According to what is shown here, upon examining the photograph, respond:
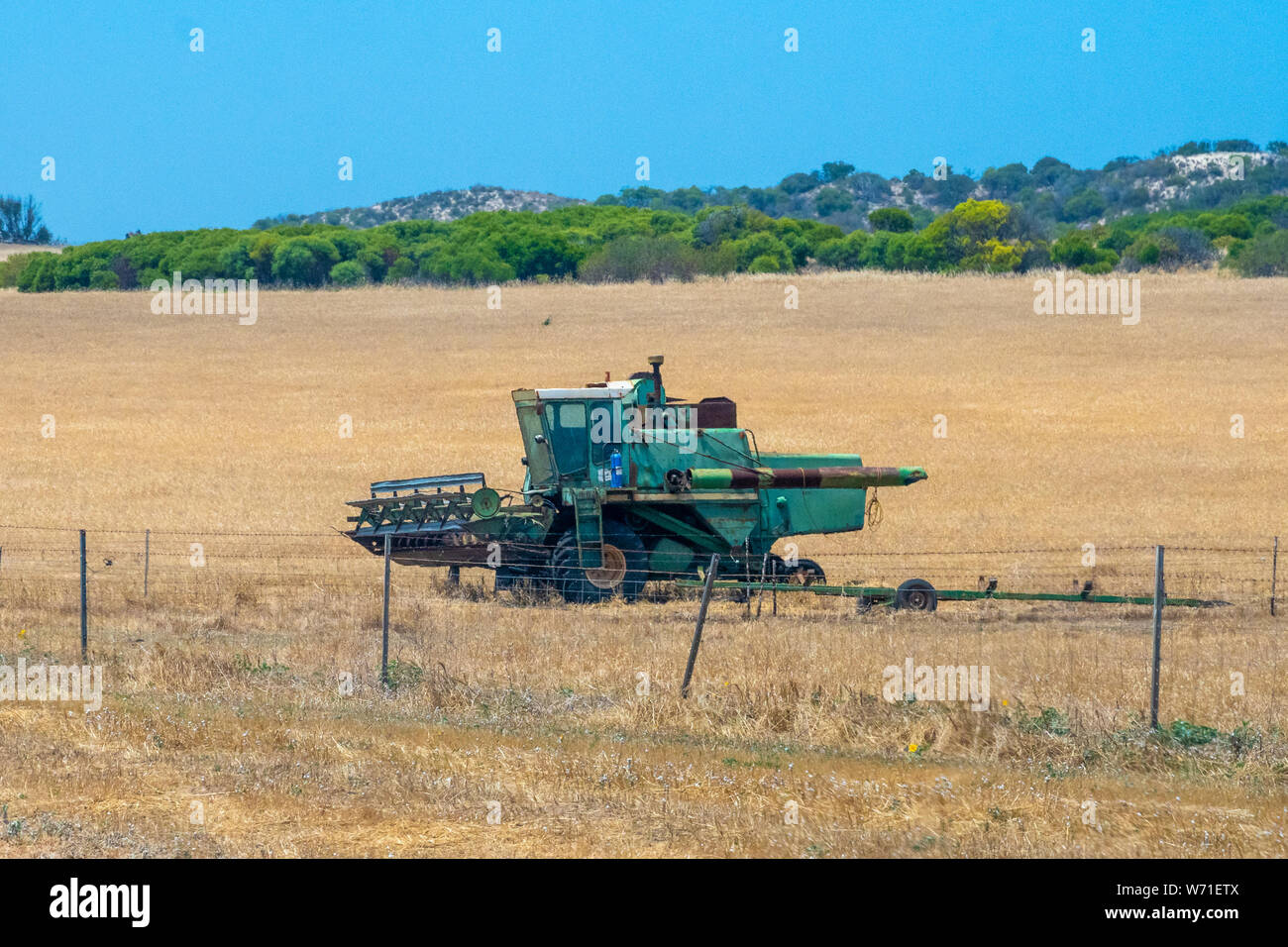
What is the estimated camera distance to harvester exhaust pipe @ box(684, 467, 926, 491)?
17.5m

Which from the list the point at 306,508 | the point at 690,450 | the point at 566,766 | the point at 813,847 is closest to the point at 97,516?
the point at 306,508

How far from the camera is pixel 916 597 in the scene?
16.6m

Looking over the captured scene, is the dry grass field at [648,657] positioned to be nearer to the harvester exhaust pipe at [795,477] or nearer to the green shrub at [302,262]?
the harvester exhaust pipe at [795,477]

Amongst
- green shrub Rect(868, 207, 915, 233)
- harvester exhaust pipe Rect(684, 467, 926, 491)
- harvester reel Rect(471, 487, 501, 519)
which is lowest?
harvester reel Rect(471, 487, 501, 519)

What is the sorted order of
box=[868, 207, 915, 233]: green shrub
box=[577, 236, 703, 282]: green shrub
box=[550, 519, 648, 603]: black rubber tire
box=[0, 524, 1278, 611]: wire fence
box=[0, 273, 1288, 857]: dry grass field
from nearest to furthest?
box=[0, 273, 1288, 857]: dry grass field → box=[550, 519, 648, 603]: black rubber tire → box=[0, 524, 1278, 611]: wire fence → box=[577, 236, 703, 282]: green shrub → box=[868, 207, 915, 233]: green shrub

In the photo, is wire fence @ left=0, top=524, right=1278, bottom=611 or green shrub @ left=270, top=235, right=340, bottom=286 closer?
wire fence @ left=0, top=524, right=1278, bottom=611

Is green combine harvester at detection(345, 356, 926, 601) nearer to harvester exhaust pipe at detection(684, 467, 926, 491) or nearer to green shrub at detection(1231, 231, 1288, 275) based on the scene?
harvester exhaust pipe at detection(684, 467, 926, 491)

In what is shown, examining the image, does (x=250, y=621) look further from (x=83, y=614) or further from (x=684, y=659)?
(x=684, y=659)

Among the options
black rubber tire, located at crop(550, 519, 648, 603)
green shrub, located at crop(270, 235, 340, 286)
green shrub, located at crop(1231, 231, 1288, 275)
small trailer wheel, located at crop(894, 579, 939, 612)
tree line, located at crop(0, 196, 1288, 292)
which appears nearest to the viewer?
small trailer wheel, located at crop(894, 579, 939, 612)

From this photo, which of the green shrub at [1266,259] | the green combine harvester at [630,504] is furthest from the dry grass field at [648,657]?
the green shrub at [1266,259]

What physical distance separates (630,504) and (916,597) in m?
3.53

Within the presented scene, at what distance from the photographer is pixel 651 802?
8.71m

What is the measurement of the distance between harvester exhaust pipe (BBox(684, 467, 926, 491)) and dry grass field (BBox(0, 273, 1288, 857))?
1.07m

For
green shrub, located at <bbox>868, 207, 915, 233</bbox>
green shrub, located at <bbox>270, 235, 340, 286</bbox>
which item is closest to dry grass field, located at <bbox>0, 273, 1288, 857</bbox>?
green shrub, located at <bbox>270, 235, 340, 286</bbox>
